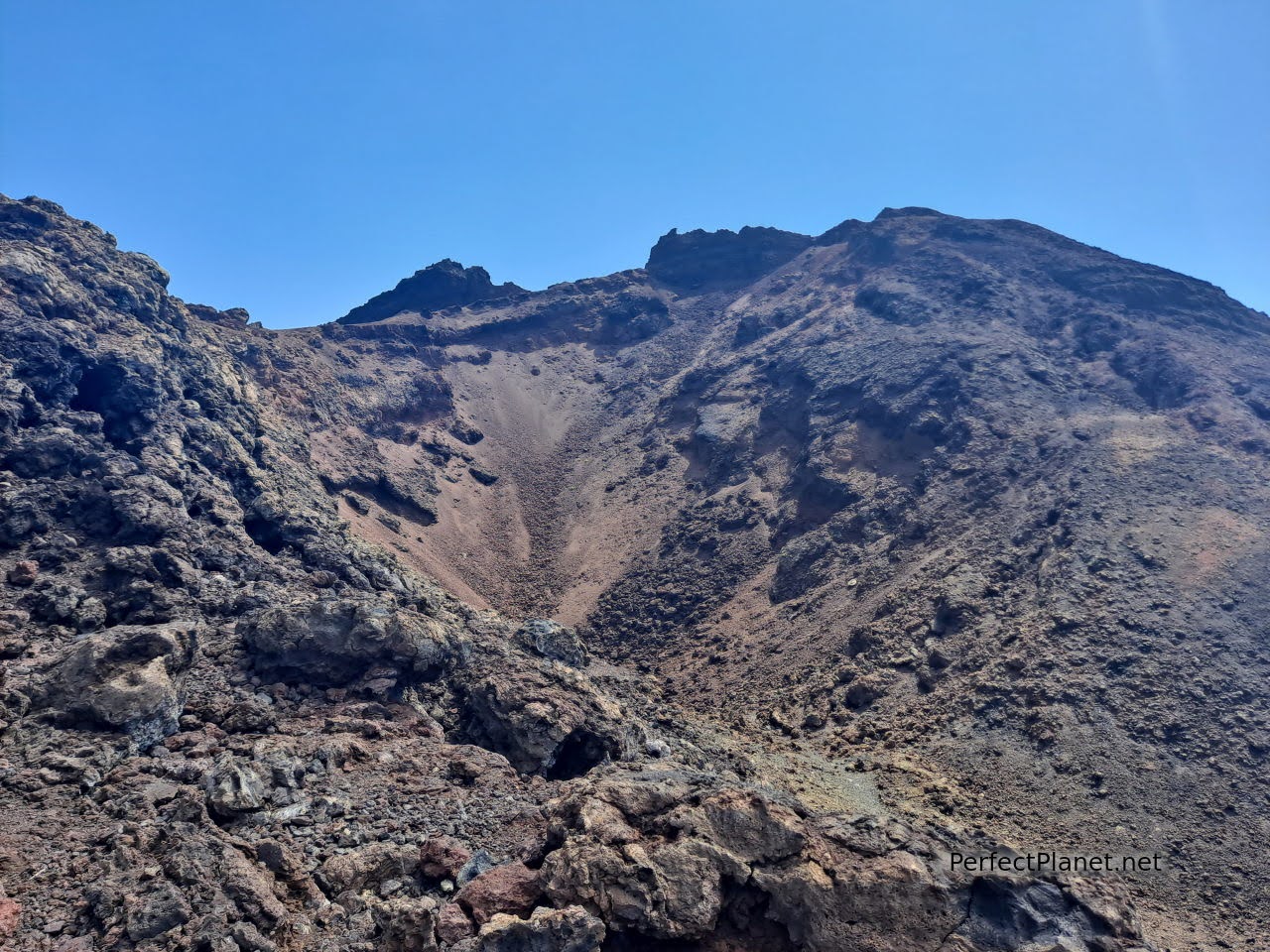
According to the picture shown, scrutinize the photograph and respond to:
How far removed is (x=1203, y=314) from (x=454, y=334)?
70811mm

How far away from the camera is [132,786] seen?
1467 cm

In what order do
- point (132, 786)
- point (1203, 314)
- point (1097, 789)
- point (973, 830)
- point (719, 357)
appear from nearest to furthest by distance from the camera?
point (132, 786), point (973, 830), point (1097, 789), point (1203, 314), point (719, 357)

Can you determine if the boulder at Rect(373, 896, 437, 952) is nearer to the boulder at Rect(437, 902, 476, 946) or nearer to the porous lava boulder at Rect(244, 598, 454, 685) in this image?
the boulder at Rect(437, 902, 476, 946)

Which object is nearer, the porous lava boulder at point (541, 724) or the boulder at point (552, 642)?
the porous lava boulder at point (541, 724)

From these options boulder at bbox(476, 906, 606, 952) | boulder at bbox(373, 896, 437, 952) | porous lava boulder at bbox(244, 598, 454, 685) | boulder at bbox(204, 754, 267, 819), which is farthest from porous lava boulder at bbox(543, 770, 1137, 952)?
porous lava boulder at bbox(244, 598, 454, 685)

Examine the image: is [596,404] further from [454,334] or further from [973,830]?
[973,830]

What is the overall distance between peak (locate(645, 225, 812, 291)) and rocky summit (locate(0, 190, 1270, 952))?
2866 cm

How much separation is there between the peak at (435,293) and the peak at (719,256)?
2136cm

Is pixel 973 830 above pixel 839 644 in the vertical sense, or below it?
below

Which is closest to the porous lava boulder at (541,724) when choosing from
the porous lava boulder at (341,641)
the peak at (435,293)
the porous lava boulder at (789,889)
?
the porous lava boulder at (341,641)

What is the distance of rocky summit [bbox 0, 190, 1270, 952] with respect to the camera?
40.5ft

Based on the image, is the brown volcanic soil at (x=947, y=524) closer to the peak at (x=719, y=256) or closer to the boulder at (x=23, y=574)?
the peak at (x=719, y=256)

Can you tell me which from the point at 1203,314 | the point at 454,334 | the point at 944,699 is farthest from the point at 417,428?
the point at 1203,314

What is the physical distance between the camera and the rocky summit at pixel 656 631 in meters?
12.3
